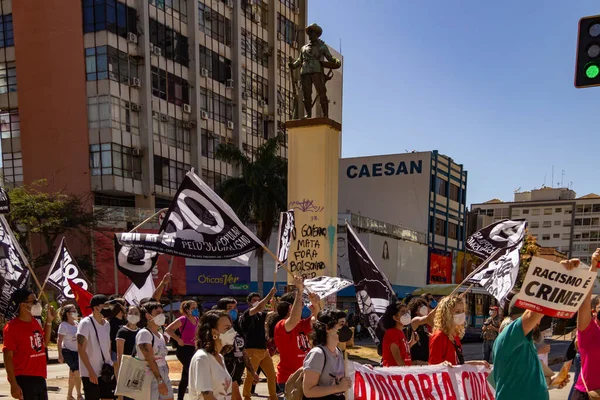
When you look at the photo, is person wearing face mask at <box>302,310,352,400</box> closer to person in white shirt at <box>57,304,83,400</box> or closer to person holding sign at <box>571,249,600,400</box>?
person holding sign at <box>571,249,600,400</box>

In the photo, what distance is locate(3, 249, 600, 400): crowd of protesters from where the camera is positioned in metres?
4.53

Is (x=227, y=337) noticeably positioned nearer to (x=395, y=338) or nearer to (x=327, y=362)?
(x=327, y=362)

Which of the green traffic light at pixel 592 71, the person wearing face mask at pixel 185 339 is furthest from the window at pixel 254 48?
the green traffic light at pixel 592 71

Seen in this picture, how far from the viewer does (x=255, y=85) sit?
165ft

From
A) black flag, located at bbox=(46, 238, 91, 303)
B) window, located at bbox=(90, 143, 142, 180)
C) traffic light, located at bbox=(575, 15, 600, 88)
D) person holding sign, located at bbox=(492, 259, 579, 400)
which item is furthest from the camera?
window, located at bbox=(90, 143, 142, 180)

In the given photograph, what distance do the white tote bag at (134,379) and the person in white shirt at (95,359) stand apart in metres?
1.01

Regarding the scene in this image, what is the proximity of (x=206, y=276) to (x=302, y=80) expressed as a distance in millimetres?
21479

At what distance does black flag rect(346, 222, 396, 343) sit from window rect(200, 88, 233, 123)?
3585cm

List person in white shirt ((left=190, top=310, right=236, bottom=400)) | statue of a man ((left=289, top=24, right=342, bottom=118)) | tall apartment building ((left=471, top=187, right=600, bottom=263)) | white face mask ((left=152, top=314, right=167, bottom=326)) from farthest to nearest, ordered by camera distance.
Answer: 1. tall apartment building ((left=471, top=187, right=600, bottom=263))
2. statue of a man ((left=289, top=24, right=342, bottom=118))
3. white face mask ((left=152, top=314, right=167, bottom=326))
4. person in white shirt ((left=190, top=310, right=236, bottom=400))

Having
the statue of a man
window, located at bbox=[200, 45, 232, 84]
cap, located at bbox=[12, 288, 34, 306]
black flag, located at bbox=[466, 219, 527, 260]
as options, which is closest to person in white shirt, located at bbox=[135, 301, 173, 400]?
cap, located at bbox=[12, 288, 34, 306]

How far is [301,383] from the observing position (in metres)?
5.17

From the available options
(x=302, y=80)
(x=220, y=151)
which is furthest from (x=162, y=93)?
(x=302, y=80)

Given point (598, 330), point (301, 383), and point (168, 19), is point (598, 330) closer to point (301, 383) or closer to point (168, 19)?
point (301, 383)

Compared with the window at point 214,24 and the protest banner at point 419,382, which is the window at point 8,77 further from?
the protest banner at point 419,382
